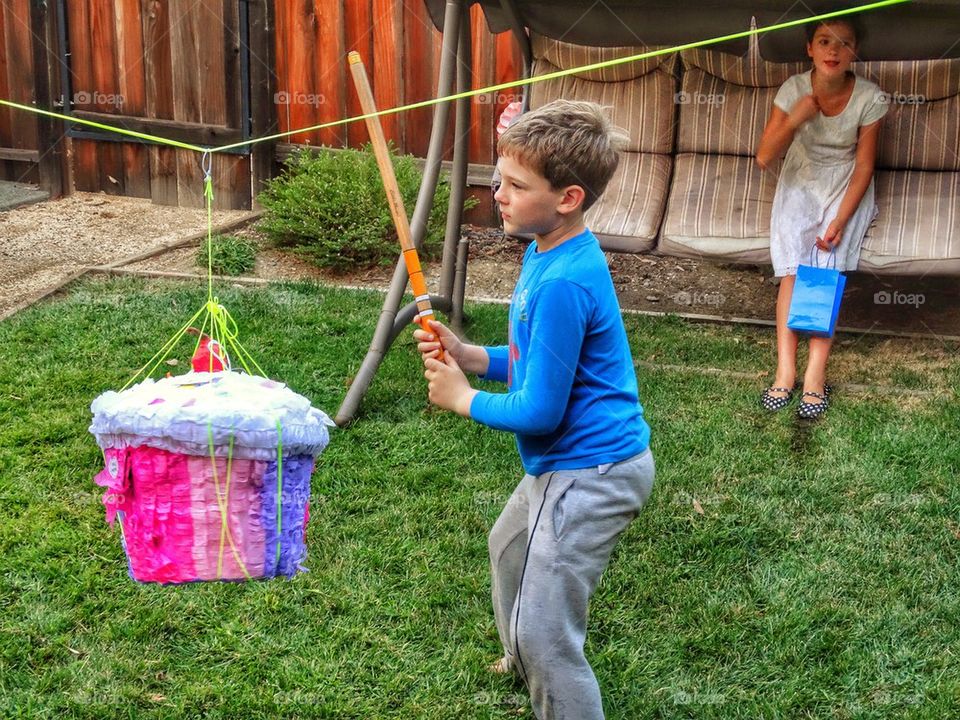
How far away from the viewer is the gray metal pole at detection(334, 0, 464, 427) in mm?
4191

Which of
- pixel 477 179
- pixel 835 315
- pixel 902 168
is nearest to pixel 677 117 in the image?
pixel 902 168

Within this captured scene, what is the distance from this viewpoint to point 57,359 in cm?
467

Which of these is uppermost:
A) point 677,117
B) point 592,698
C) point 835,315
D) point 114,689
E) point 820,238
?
point 677,117

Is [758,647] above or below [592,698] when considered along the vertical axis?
below

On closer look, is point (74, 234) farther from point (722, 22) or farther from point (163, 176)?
point (722, 22)

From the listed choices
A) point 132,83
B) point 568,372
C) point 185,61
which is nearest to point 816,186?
point 568,372

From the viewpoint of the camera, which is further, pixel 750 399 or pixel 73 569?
pixel 750 399

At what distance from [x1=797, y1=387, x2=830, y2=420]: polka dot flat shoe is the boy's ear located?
2461 mm

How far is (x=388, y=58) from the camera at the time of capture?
24.1 ft

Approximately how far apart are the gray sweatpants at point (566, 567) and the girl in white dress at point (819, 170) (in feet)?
8.11

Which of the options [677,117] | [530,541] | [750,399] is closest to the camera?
[530,541]

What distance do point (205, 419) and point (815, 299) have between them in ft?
10.5

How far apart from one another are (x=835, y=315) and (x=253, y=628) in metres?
2.79

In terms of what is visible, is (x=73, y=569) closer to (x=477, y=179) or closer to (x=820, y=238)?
(x=820, y=238)
